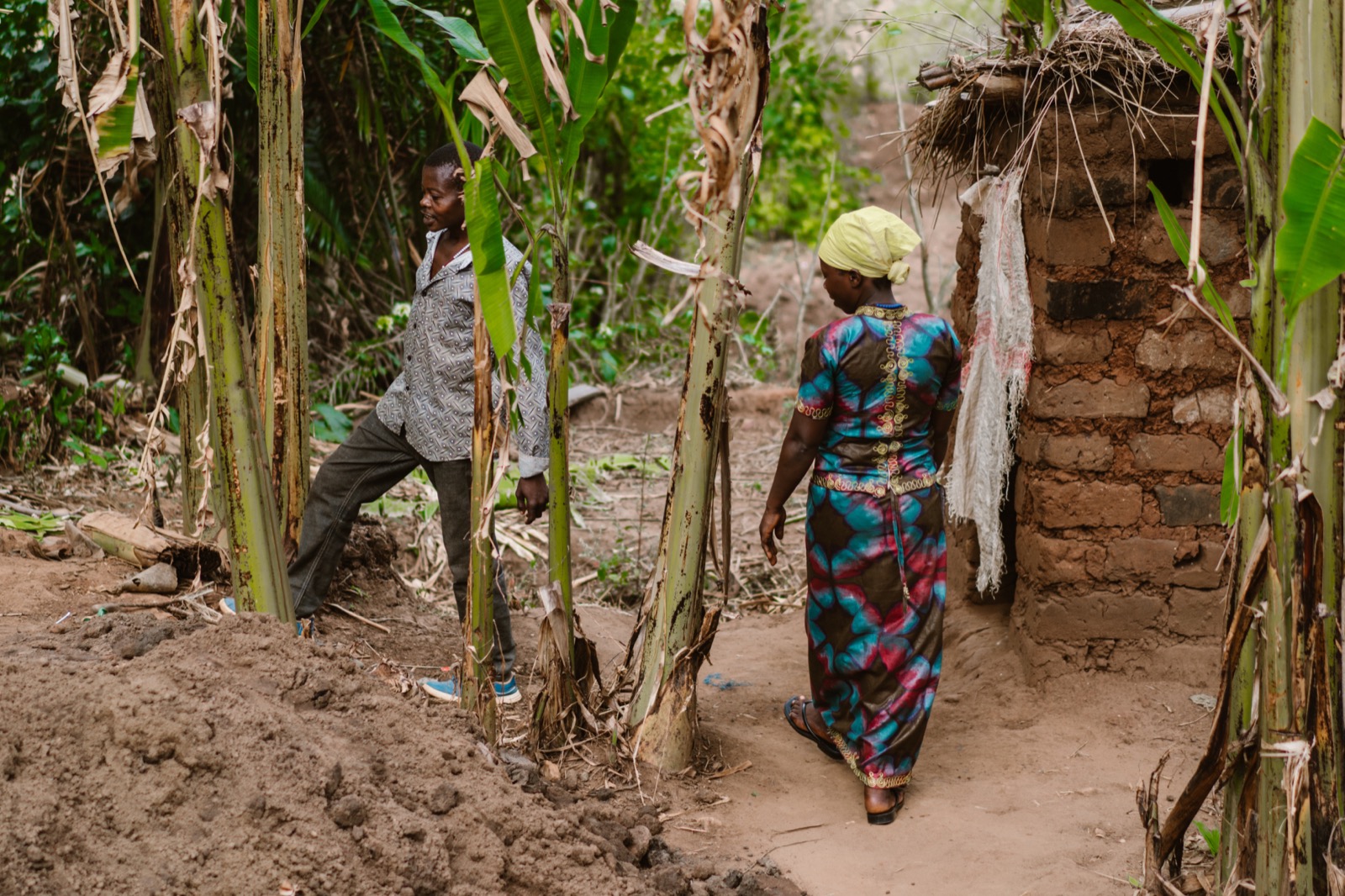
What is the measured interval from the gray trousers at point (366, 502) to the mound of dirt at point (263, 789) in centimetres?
65

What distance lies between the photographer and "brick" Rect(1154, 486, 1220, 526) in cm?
359

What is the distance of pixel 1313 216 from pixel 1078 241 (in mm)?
1706

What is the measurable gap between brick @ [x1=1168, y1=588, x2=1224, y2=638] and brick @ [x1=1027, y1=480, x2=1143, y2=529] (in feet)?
0.94

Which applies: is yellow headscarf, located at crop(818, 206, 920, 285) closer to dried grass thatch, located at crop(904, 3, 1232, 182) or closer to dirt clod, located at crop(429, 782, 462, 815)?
dried grass thatch, located at crop(904, 3, 1232, 182)

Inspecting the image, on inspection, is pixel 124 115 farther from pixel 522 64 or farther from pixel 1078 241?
pixel 1078 241

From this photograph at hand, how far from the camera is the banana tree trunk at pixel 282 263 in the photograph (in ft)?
11.1

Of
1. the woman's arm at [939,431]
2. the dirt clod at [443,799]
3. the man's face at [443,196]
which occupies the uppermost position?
the man's face at [443,196]

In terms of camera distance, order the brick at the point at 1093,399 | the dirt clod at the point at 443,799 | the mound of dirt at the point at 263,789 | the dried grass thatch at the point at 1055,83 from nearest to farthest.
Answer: the mound of dirt at the point at 263,789, the dirt clod at the point at 443,799, the dried grass thatch at the point at 1055,83, the brick at the point at 1093,399

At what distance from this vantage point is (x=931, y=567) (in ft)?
10.4

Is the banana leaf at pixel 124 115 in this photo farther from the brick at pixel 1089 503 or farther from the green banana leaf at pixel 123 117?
the brick at pixel 1089 503

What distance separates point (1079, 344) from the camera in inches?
140

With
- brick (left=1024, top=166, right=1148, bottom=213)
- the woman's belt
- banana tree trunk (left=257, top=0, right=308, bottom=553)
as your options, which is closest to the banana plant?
the woman's belt

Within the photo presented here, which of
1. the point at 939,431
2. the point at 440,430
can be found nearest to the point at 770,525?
the point at 939,431

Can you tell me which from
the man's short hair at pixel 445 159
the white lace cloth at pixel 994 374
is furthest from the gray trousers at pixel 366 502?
the white lace cloth at pixel 994 374
